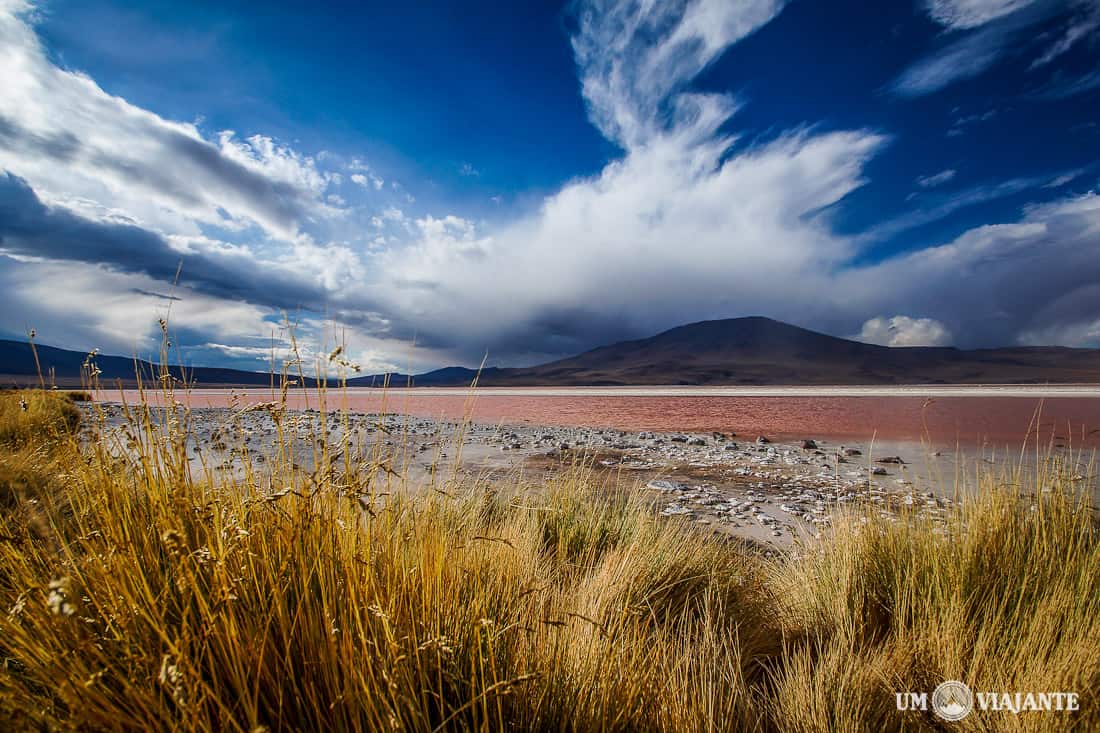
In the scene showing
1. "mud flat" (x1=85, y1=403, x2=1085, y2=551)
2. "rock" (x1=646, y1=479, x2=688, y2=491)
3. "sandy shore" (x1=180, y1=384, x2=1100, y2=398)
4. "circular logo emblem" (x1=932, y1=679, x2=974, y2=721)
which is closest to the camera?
"circular logo emblem" (x1=932, y1=679, x2=974, y2=721)

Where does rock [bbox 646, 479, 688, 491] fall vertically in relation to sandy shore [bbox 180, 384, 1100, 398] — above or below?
below

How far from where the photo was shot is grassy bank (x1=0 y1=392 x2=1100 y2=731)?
1.34 m

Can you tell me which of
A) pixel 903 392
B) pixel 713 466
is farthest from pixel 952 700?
pixel 903 392

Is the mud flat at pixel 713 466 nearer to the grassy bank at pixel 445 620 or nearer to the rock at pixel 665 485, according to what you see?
the rock at pixel 665 485

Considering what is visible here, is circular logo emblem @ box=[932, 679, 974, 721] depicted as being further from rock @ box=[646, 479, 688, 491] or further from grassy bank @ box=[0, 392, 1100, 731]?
rock @ box=[646, 479, 688, 491]

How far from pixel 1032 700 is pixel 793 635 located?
122 centimetres

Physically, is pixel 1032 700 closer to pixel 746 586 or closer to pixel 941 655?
pixel 941 655
